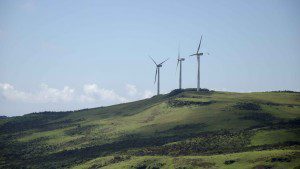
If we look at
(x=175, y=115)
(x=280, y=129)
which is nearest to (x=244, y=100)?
(x=175, y=115)

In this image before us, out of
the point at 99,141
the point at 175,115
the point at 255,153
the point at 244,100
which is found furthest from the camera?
the point at 244,100

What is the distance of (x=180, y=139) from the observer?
136 metres

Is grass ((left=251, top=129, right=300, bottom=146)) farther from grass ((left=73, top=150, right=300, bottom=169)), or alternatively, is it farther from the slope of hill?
grass ((left=73, top=150, right=300, bottom=169))

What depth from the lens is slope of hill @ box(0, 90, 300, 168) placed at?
Result: 10194 cm

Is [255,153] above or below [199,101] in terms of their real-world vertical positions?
below

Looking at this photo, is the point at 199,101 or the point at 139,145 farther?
the point at 199,101

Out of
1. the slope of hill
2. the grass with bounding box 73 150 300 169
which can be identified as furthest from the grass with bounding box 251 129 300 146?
the grass with bounding box 73 150 300 169

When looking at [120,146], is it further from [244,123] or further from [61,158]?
[244,123]

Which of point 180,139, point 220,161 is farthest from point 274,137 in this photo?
point 180,139

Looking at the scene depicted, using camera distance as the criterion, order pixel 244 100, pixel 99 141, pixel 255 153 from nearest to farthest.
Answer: pixel 255 153 → pixel 99 141 → pixel 244 100

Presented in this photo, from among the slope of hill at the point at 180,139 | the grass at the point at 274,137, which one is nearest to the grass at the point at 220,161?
the slope of hill at the point at 180,139

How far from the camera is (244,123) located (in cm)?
14438

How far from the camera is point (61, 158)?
455 ft

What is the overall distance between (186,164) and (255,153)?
599 inches
